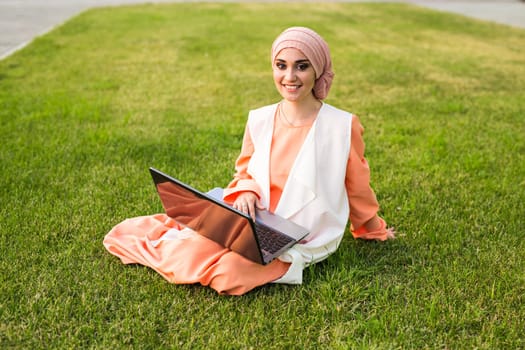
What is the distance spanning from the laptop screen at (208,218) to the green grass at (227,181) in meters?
0.27

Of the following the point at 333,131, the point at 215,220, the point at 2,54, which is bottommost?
the point at 2,54

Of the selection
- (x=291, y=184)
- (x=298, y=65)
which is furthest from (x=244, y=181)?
(x=298, y=65)

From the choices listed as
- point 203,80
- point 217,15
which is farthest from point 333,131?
point 217,15

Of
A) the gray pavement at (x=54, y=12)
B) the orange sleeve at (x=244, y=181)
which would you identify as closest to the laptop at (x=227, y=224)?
the orange sleeve at (x=244, y=181)

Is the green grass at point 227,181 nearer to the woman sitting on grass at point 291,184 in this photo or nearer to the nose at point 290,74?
the woman sitting on grass at point 291,184

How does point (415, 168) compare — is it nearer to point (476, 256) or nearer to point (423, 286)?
point (476, 256)

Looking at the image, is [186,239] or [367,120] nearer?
[186,239]

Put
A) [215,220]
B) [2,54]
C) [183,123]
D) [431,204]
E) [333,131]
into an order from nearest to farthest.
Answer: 1. [215,220]
2. [333,131]
3. [431,204]
4. [183,123]
5. [2,54]

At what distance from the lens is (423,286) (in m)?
2.90

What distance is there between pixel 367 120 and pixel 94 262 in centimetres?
328

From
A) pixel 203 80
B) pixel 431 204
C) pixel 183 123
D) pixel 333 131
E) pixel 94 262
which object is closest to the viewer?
pixel 333 131

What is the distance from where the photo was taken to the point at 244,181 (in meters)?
2.98

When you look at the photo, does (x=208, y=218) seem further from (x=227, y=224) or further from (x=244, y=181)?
(x=244, y=181)

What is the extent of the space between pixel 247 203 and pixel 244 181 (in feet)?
0.45
